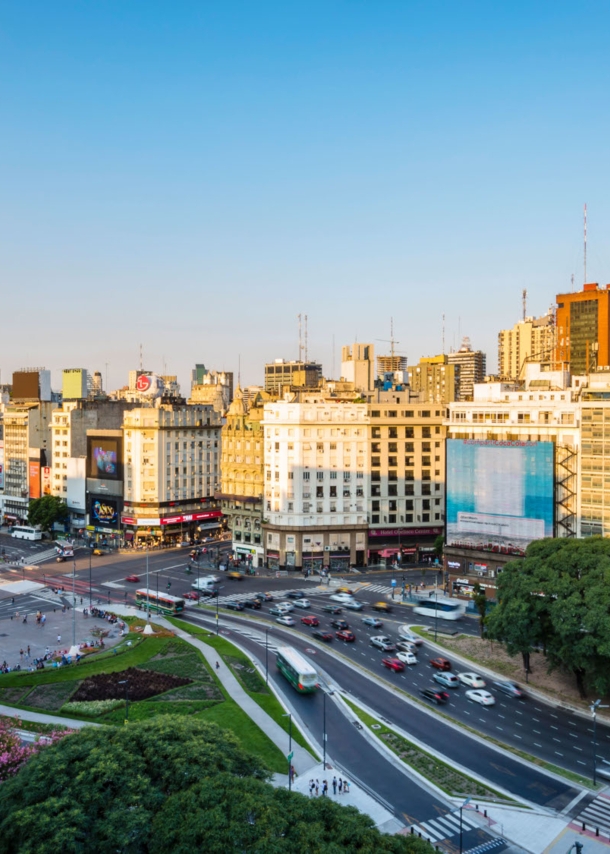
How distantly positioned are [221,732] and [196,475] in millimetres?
122803

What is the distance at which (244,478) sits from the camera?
5659 inches

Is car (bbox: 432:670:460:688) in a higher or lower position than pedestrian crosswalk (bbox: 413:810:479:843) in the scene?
lower

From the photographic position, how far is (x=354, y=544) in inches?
5325

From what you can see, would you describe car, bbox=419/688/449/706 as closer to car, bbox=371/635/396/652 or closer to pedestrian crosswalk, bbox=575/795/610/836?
car, bbox=371/635/396/652

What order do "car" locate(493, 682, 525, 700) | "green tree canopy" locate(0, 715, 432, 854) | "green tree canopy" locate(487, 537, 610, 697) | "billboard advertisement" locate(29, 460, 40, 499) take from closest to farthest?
"green tree canopy" locate(0, 715, 432, 854) < "green tree canopy" locate(487, 537, 610, 697) < "car" locate(493, 682, 525, 700) < "billboard advertisement" locate(29, 460, 40, 499)

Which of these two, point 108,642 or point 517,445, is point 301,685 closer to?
point 108,642

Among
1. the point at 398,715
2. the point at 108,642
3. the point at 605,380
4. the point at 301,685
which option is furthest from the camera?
the point at 605,380

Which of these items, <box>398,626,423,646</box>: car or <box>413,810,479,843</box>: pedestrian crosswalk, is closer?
<box>413,810,479,843</box>: pedestrian crosswalk

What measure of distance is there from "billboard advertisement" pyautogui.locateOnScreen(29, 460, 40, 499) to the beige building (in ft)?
186

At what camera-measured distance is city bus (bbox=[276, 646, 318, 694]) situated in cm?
7125

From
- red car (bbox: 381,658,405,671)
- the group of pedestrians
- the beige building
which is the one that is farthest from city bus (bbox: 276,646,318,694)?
the beige building

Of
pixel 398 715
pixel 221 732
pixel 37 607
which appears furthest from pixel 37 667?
pixel 221 732

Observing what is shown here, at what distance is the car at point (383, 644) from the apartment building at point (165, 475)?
76.4 metres

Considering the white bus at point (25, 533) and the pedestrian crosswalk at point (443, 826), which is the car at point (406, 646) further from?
the white bus at point (25, 533)
